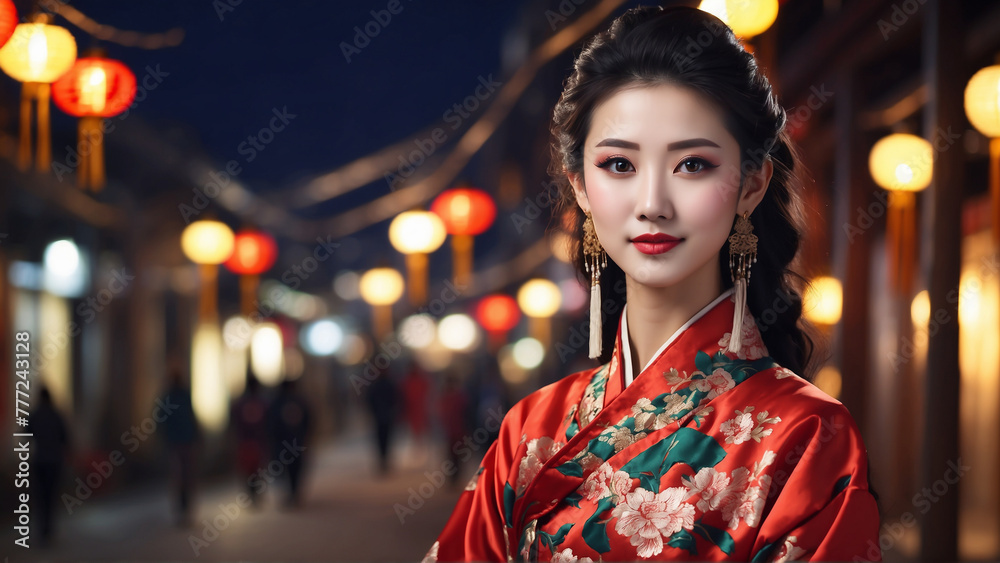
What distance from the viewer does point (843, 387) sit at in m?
6.68

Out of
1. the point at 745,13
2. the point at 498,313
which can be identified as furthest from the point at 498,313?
the point at 745,13

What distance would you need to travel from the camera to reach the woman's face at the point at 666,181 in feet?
5.47

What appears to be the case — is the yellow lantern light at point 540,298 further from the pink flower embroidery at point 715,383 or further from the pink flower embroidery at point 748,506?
the pink flower embroidery at point 748,506

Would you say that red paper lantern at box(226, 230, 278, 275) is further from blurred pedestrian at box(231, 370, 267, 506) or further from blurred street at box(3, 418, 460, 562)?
blurred street at box(3, 418, 460, 562)

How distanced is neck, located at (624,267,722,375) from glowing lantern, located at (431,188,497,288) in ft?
23.0

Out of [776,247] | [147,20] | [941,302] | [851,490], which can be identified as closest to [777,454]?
[851,490]

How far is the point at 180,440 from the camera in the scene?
812 centimetres

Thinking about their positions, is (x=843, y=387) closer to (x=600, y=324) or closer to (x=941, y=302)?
(x=941, y=302)

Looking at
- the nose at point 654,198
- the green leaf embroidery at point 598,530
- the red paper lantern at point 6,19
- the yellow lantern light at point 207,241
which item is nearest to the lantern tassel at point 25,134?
the red paper lantern at point 6,19

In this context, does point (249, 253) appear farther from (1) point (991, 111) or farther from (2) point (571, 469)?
(2) point (571, 469)

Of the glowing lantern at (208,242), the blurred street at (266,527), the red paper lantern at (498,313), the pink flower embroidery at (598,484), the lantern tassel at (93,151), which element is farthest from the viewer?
the red paper lantern at (498,313)

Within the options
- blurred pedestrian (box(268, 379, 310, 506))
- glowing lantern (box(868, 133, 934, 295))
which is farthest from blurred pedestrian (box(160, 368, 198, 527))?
glowing lantern (box(868, 133, 934, 295))

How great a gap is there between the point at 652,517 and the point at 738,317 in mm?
459

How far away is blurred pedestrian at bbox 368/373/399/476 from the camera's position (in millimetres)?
11289
